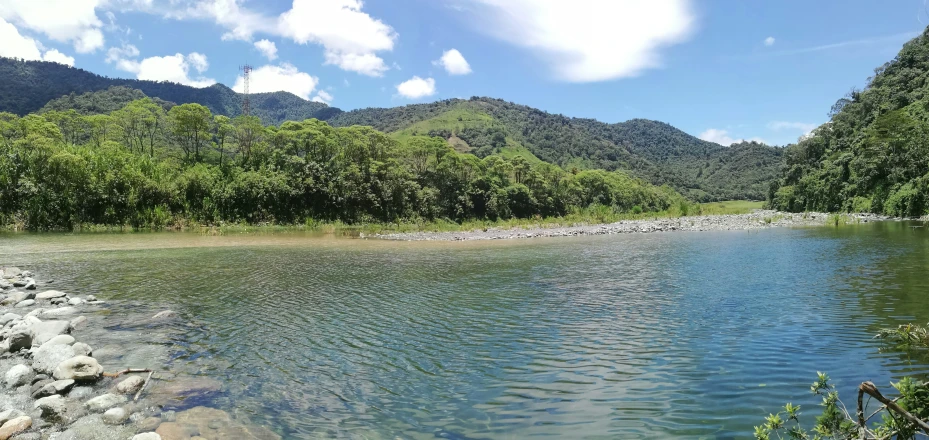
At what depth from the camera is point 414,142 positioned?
79.9m

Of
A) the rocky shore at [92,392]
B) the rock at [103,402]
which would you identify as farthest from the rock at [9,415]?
the rock at [103,402]

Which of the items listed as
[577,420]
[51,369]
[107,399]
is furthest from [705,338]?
[51,369]

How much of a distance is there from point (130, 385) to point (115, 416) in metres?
1.21

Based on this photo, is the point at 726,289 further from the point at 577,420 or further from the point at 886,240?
the point at 886,240

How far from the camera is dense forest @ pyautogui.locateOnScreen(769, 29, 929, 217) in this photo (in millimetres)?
60250

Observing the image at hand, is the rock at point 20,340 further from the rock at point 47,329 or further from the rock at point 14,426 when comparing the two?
the rock at point 14,426

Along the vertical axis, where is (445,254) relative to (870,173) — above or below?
below

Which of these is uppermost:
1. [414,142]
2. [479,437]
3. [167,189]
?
[414,142]

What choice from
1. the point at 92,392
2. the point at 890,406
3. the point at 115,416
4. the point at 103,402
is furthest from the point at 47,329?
the point at 890,406

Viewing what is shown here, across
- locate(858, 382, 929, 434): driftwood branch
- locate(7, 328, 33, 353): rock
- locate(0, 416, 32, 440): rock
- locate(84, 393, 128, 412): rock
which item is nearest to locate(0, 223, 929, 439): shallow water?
locate(84, 393, 128, 412): rock

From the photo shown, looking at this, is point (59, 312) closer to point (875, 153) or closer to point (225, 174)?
point (225, 174)

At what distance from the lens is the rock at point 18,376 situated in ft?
27.1

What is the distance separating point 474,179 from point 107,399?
77.0 metres

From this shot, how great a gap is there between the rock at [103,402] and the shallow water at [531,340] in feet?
5.00
